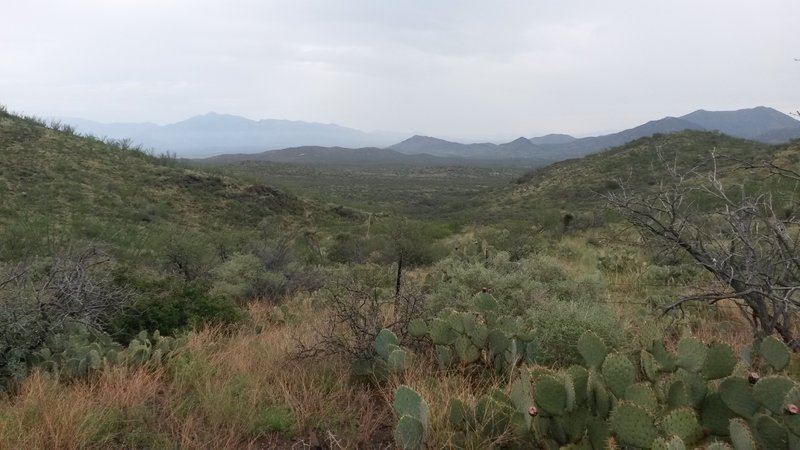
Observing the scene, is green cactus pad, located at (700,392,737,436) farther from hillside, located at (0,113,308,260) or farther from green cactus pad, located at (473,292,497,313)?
hillside, located at (0,113,308,260)

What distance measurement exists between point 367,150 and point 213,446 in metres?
183

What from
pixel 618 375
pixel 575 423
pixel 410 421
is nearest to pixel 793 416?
pixel 618 375

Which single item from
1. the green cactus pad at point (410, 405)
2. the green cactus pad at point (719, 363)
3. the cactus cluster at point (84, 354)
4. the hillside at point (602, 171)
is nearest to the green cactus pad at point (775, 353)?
the green cactus pad at point (719, 363)

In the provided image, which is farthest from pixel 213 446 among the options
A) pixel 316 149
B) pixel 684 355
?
pixel 316 149

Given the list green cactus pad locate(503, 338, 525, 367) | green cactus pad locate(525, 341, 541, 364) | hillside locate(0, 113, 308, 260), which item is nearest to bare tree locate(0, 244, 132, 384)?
green cactus pad locate(503, 338, 525, 367)

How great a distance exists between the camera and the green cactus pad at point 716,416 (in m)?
2.54

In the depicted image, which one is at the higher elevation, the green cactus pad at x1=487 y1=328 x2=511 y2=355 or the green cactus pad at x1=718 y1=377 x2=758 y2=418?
the green cactus pad at x1=718 y1=377 x2=758 y2=418

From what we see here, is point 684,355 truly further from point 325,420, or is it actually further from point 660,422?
point 325,420

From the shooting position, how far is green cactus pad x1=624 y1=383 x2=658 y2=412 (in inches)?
95.6

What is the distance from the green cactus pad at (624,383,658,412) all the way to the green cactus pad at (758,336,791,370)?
3.70 feet

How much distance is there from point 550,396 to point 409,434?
0.68 meters

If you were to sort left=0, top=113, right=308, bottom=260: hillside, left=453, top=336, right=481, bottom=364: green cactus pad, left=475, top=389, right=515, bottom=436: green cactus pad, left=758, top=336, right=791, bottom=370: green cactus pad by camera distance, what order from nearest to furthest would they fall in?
left=475, top=389, right=515, bottom=436: green cactus pad → left=758, top=336, right=791, bottom=370: green cactus pad → left=453, top=336, right=481, bottom=364: green cactus pad → left=0, top=113, right=308, bottom=260: hillside

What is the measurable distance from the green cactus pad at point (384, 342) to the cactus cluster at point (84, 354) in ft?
5.62

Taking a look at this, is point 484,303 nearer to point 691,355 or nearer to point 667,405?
point 691,355
